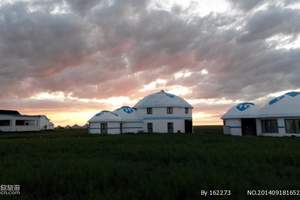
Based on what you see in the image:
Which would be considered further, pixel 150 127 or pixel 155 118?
pixel 150 127

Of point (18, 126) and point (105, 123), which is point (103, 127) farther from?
point (18, 126)

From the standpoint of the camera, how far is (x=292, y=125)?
31812mm

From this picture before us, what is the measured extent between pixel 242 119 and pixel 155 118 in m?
14.3

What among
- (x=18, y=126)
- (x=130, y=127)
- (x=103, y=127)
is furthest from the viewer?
(x=18, y=126)

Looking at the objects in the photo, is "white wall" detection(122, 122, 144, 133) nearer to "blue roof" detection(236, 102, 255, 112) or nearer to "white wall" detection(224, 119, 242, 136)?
"white wall" detection(224, 119, 242, 136)

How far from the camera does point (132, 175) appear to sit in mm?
9766

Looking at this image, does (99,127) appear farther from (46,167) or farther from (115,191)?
(115,191)

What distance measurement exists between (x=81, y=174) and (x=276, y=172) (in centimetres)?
733

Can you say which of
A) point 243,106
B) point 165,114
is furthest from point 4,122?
point 243,106

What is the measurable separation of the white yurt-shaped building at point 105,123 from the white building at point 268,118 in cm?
1766

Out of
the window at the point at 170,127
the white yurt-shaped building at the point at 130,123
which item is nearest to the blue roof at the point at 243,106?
the window at the point at 170,127

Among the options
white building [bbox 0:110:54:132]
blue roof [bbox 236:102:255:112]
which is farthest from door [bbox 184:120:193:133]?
white building [bbox 0:110:54:132]

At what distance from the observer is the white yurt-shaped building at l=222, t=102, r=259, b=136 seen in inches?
1480

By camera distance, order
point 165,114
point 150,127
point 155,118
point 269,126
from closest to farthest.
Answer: point 269,126
point 165,114
point 155,118
point 150,127
